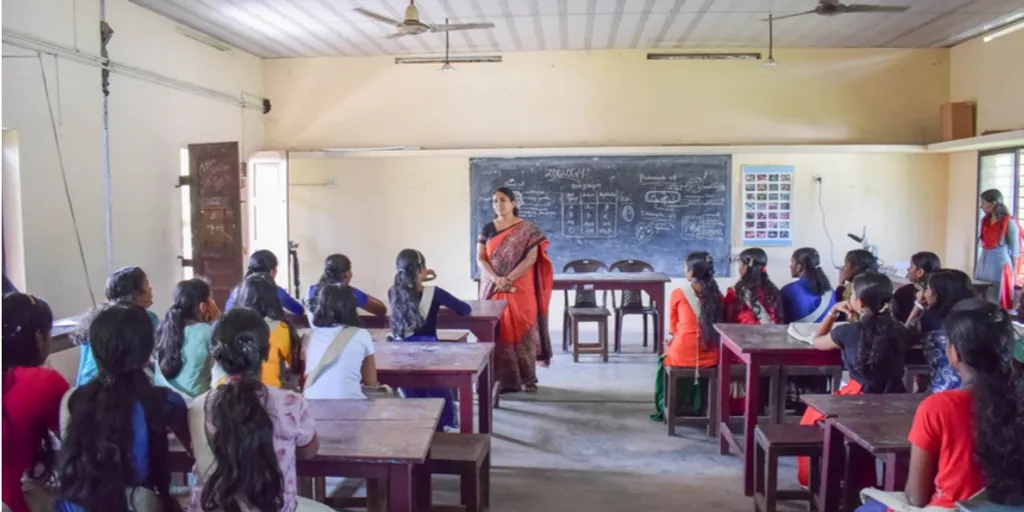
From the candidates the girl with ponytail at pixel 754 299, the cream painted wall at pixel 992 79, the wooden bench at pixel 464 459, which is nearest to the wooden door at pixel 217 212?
the wooden bench at pixel 464 459

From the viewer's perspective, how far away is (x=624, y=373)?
571cm

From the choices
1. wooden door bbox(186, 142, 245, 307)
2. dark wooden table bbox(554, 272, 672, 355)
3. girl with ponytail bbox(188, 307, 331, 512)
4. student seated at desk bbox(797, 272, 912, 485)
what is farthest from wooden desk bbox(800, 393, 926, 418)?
wooden door bbox(186, 142, 245, 307)

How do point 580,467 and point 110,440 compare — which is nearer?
point 110,440

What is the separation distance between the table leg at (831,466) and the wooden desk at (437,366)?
1297 mm

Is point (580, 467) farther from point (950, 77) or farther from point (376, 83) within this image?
point (950, 77)

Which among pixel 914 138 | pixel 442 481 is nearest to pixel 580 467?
pixel 442 481

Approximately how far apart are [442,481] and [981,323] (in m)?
2.42

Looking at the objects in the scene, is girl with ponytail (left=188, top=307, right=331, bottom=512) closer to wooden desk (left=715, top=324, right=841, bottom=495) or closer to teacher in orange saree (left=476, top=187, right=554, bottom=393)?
wooden desk (left=715, top=324, right=841, bottom=495)

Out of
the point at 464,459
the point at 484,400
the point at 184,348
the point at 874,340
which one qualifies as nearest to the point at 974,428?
the point at 874,340

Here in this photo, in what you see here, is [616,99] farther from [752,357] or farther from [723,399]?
[752,357]

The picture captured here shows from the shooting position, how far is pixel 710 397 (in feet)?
13.6

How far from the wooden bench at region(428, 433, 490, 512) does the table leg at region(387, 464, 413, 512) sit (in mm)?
615

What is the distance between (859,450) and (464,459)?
143cm

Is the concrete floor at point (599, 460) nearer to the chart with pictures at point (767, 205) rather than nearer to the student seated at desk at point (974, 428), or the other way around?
the student seated at desk at point (974, 428)
